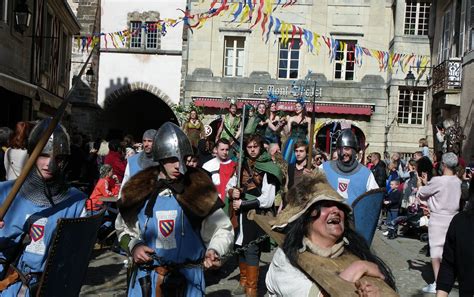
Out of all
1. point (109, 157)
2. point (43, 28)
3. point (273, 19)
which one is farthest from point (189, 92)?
point (109, 157)

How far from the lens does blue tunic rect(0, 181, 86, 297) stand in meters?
3.56

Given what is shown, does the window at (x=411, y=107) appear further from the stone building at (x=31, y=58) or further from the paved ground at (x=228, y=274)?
the paved ground at (x=228, y=274)

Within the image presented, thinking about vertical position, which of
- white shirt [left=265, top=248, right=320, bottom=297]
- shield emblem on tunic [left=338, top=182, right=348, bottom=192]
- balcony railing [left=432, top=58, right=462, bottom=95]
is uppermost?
balcony railing [left=432, top=58, right=462, bottom=95]

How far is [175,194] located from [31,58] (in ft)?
48.5

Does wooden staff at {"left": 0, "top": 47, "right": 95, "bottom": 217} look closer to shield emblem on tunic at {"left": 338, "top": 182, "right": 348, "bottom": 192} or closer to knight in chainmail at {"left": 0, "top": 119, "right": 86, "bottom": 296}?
knight in chainmail at {"left": 0, "top": 119, "right": 86, "bottom": 296}

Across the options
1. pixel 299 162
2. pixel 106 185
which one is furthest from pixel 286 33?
pixel 299 162

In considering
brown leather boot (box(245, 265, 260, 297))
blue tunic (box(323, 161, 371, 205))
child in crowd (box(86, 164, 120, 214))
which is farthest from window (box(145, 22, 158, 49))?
brown leather boot (box(245, 265, 260, 297))

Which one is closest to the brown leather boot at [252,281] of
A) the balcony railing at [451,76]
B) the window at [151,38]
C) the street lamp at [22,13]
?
the street lamp at [22,13]

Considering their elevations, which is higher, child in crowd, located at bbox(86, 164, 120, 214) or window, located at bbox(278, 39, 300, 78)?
window, located at bbox(278, 39, 300, 78)

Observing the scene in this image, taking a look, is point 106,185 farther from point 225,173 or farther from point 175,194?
point 175,194

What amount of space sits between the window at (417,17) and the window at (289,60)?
4.65 metres

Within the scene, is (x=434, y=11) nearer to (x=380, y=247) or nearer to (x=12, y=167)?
(x=380, y=247)

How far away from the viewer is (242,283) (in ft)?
23.3

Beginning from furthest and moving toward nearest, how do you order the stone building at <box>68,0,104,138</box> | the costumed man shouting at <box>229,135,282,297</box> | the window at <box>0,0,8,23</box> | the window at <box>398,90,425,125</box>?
1. the stone building at <box>68,0,104,138</box>
2. the window at <box>398,90,425,125</box>
3. the window at <box>0,0,8,23</box>
4. the costumed man shouting at <box>229,135,282,297</box>
